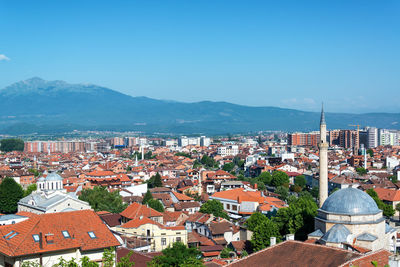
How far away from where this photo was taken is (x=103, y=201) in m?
37.7

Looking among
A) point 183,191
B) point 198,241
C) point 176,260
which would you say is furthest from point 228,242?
point 183,191

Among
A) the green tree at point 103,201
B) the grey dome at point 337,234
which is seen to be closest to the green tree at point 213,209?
the green tree at point 103,201

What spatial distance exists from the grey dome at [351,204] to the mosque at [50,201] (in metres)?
16.8

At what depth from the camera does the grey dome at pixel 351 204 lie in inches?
872

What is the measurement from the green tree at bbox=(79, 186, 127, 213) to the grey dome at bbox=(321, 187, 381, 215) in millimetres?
17976

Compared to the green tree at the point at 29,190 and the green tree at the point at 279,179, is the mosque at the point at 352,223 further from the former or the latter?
the green tree at the point at 279,179

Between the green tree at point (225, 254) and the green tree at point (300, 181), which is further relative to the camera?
the green tree at point (300, 181)

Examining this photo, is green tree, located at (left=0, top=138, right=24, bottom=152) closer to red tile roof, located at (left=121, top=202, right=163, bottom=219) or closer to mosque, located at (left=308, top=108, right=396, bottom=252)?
red tile roof, located at (left=121, top=202, right=163, bottom=219)

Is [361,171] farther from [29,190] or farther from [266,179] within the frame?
[29,190]

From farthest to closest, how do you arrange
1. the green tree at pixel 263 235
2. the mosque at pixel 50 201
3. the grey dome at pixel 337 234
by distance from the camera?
the mosque at pixel 50 201, the green tree at pixel 263 235, the grey dome at pixel 337 234

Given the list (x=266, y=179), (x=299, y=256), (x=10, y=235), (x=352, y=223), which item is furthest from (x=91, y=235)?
(x=266, y=179)

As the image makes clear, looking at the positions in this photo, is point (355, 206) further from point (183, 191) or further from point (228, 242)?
point (183, 191)

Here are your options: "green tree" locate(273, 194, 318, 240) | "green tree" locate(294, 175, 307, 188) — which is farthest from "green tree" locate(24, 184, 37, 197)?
"green tree" locate(294, 175, 307, 188)

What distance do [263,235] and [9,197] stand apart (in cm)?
2178
